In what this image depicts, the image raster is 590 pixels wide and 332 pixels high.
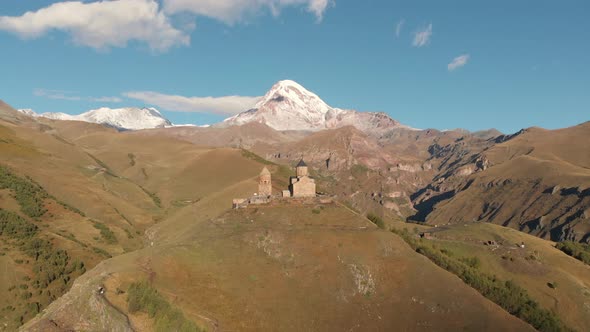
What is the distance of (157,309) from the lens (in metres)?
69.6

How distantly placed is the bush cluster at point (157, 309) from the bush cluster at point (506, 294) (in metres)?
64.3

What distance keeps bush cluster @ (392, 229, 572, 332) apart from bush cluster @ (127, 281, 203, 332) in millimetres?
64265

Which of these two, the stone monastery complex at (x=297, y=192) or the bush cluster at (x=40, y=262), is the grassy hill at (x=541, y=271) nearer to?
the stone monastery complex at (x=297, y=192)

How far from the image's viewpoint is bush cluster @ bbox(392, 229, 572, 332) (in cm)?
9425

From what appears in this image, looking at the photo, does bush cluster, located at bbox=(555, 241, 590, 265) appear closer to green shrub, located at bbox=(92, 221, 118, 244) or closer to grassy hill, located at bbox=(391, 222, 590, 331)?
grassy hill, located at bbox=(391, 222, 590, 331)

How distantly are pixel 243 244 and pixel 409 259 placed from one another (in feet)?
111

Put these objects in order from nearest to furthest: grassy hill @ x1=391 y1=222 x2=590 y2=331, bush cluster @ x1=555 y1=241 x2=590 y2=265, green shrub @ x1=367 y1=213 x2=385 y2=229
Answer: grassy hill @ x1=391 y1=222 x2=590 y2=331 → green shrub @ x1=367 y1=213 x2=385 y2=229 → bush cluster @ x1=555 y1=241 x2=590 y2=265

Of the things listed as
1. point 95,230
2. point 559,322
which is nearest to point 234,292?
point 559,322

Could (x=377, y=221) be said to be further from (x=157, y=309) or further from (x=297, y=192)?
(x=157, y=309)

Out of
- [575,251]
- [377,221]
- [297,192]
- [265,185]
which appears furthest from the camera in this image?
[575,251]

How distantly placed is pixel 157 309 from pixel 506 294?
76063mm

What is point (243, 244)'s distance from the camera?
92.1 m

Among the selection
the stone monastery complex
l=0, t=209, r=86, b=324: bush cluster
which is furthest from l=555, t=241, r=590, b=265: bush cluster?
l=0, t=209, r=86, b=324: bush cluster

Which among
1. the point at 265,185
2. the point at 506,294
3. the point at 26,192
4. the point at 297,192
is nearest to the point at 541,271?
the point at 506,294
